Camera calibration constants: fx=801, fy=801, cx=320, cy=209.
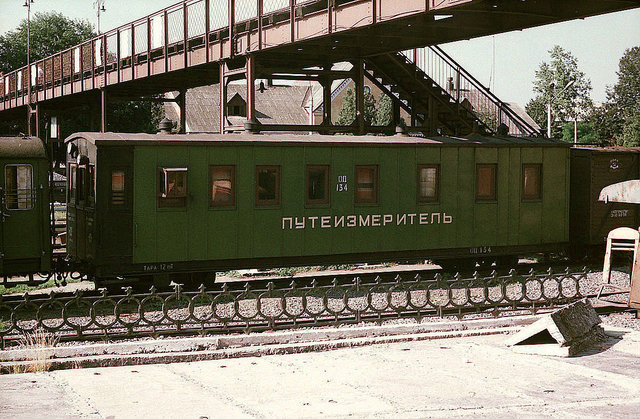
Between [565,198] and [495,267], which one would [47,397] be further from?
[565,198]

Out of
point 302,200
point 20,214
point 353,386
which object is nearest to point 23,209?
point 20,214

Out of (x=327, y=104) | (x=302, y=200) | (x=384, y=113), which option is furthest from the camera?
(x=384, y=113)

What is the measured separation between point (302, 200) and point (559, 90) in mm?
64540

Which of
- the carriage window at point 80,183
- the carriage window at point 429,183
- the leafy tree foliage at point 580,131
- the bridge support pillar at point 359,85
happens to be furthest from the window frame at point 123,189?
the leafy tree foliage at point 580,131

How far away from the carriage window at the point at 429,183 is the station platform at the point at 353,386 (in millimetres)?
6719

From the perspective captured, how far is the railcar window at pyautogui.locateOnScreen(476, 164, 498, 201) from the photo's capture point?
18203 mm

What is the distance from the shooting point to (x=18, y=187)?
576 inches

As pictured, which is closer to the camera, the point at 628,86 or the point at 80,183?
the point at 80,183

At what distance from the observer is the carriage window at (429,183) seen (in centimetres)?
1756

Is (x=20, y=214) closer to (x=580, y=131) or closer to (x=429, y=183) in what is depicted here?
(x=429, y=183)

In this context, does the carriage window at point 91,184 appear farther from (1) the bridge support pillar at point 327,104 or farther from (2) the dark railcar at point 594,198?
(2) the dark railcar at point 594,198

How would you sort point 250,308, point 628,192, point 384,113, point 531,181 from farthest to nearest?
point 384,113
point 531,181
point 628,192
point 250,308

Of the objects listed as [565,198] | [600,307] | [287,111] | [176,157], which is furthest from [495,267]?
[287,111]

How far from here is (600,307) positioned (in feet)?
45.6
